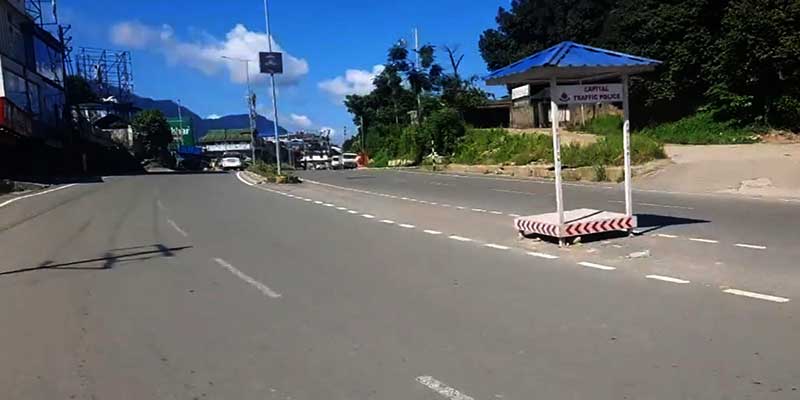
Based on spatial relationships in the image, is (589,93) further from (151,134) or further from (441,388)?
(151,134)

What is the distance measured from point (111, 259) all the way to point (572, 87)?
762 cm

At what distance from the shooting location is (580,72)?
11.2 m

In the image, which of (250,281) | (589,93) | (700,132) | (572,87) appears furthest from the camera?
(700,132)

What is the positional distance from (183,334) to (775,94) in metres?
33.5

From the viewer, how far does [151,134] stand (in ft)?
262

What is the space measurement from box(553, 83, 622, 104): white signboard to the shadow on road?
21.6ft

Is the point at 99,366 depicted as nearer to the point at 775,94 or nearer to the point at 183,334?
the point at 183,334

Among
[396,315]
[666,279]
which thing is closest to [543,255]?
[666,279]

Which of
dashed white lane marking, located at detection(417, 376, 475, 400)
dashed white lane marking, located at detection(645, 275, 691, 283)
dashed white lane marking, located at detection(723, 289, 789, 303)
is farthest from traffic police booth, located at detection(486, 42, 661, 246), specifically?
dashed white lane marking, located at detection(417, 376, 475, 400)

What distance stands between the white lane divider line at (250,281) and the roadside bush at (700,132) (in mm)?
28379

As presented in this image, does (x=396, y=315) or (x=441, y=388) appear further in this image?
(x=396, y=315)

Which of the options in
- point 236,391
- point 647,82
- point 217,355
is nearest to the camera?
point 236,391

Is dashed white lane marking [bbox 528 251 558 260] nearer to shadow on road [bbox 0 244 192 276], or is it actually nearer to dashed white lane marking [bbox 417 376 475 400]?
dashed white lane marking [bbox 417 376 475 400]

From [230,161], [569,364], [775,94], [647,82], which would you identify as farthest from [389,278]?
[230,161]
